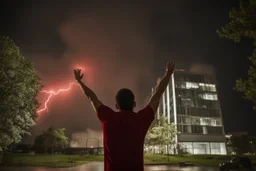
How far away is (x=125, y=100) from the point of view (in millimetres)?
2572

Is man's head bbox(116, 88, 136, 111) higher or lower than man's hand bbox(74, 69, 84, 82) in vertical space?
lower

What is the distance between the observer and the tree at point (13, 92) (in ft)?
62.5

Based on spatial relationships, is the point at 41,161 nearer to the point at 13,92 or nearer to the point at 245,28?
the point at 13,92

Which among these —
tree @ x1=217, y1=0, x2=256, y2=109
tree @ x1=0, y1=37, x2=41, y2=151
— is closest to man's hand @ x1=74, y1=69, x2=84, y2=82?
tree @ x1=217, y1=0, x2=256, y2=109

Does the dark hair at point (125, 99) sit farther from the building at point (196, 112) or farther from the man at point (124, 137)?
the building at point (196, 112)

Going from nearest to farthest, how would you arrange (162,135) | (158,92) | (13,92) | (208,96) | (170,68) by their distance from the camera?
1. (158,92)
2. (170,68)
3. (13,92)
4. (162,135)
5. (208,96)

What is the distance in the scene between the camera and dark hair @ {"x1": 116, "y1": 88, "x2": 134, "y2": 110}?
2.55 metres

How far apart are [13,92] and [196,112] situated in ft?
242

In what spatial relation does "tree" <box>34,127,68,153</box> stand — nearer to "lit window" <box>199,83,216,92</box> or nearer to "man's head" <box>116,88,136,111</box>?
"lit window" <box>199,83,216,92</box>

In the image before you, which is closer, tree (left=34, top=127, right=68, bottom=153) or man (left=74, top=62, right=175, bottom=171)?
man (left=74, top=62, right=175, bottom=171)

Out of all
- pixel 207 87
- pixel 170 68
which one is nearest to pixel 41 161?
pixel 170 68

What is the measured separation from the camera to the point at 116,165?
2.27 meters

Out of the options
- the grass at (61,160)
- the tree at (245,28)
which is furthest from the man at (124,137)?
the grass at (61,160)

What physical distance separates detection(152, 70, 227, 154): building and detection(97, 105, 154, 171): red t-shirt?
77590 millimetres
